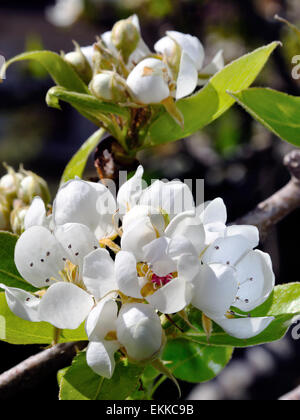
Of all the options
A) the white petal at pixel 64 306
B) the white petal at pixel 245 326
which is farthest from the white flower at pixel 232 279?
the white petal at pixel 64 306

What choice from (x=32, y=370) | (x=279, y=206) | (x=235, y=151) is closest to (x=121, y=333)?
(x=32, y=370)

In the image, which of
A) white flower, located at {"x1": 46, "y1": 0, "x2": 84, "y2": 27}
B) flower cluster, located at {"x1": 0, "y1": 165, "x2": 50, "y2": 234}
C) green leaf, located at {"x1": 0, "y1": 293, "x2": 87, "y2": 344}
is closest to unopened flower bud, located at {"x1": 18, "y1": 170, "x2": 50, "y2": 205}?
flower cluster, located at {"x1": 0, "y1": 165, "x2": 50, "y2": 234}

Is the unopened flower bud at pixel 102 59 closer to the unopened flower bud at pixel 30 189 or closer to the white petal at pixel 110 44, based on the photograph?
the white petal at pixel 110 44

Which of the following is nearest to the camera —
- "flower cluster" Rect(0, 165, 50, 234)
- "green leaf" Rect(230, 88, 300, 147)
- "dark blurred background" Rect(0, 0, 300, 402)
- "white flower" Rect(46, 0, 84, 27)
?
"green leaf" Rect(230, 88, 300, 147)

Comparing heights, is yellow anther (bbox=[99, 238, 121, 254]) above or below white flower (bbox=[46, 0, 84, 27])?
above

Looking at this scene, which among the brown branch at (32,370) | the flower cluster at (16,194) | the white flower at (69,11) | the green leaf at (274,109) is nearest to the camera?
the green leaf at (274,109)

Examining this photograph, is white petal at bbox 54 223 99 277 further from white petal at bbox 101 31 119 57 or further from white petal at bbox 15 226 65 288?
white petal at bbox 101 31 119 57
